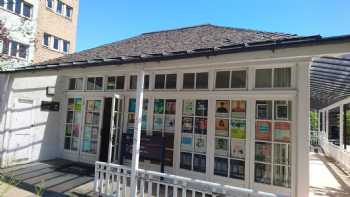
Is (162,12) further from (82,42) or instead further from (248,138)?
(82,42)

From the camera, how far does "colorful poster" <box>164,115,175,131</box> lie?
662 centimetres

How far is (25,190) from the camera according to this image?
18.0 ft

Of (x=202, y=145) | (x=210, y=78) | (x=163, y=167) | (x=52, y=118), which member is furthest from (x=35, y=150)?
(x=210, y=78)

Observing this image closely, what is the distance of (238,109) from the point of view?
5703 millimetres

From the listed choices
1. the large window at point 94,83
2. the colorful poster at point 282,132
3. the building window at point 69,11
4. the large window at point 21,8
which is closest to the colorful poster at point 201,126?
the colorful poster at point 282,132

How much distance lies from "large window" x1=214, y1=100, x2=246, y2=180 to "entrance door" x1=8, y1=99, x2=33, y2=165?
6.20m

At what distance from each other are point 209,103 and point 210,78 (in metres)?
0.64

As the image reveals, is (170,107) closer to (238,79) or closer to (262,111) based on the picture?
(238,79)

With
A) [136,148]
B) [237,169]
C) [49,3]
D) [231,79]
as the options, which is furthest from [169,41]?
[49,3]

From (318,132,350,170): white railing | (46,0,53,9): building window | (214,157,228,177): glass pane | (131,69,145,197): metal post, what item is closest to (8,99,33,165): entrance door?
(131,69,145,197): metal post

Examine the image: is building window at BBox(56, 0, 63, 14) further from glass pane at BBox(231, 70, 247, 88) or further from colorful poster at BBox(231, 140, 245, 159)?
colorful poster at BBox(231, 140, 245, 159)

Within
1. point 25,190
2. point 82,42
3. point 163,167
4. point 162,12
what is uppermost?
Answer: point 82,42

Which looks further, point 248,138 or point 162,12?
point 162,12

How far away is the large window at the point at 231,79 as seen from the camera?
5.69 metres
